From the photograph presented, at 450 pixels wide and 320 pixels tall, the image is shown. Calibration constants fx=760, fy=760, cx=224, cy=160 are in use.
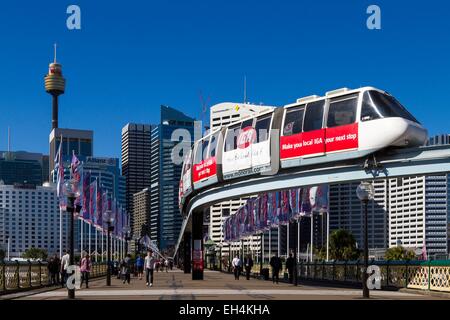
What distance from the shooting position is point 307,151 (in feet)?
109

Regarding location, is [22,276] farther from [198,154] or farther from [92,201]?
[92,201]

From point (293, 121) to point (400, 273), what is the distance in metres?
9.98

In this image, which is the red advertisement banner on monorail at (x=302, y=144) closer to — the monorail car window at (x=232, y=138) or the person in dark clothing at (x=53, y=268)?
Result: the monorail car window at (x=232, y=138)

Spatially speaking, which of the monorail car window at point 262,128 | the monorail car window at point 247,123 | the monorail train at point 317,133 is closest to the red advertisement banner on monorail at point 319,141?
the monorail train at point 317,133

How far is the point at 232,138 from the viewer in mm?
39812

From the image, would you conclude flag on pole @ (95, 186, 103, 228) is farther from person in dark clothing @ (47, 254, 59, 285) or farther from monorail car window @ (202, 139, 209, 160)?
monorail car window @ (202, 139, 209, 160)

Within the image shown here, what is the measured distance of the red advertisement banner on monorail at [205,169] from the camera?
41.7 metres

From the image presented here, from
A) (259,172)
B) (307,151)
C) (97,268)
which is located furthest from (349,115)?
(97,268)

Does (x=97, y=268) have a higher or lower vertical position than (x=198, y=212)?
lower

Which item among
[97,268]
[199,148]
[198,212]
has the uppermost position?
[199,148]

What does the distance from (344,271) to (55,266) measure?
1795 cm

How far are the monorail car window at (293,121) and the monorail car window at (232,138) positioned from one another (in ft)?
15.8

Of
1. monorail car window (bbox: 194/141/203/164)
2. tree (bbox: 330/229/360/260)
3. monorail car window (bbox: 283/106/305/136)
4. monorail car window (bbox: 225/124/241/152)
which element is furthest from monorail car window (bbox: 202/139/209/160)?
tree (bbox: 330/229/360/260)
